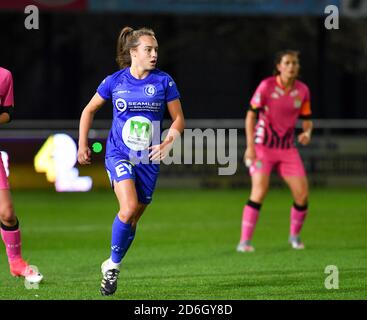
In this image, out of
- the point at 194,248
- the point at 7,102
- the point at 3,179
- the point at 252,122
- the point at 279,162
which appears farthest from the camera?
the point at 194,248

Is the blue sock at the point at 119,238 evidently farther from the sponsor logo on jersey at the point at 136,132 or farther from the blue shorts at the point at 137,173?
the sponsor logo on jersey at the point at 136,132

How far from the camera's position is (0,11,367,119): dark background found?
27672mm

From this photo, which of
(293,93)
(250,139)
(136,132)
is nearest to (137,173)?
(136,132)

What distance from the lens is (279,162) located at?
44.4 ft

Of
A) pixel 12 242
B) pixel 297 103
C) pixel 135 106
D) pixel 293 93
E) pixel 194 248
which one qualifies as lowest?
pixel 194 248

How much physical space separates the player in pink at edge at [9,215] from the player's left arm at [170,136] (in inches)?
58.6

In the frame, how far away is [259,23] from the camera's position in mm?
27719

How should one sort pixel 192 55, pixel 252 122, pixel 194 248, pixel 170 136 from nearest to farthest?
pixel 170 136 → pixel 252 122 → pixel 194 248 → pixel 192 55

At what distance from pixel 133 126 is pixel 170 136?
396 mm

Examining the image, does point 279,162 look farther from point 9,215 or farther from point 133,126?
point 9,215

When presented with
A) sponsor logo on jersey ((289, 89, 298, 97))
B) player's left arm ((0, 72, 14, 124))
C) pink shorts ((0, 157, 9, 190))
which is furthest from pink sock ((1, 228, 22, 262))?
sponsor logo on jersey ((289, 89, 298, 97))

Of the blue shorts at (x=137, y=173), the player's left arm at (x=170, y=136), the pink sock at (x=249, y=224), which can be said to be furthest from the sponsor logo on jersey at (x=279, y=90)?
the blue shorts at (x=137, y=173)

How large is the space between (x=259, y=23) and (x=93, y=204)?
9.55 metres

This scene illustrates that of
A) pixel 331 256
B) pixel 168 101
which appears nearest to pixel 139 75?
pixel 168 101
